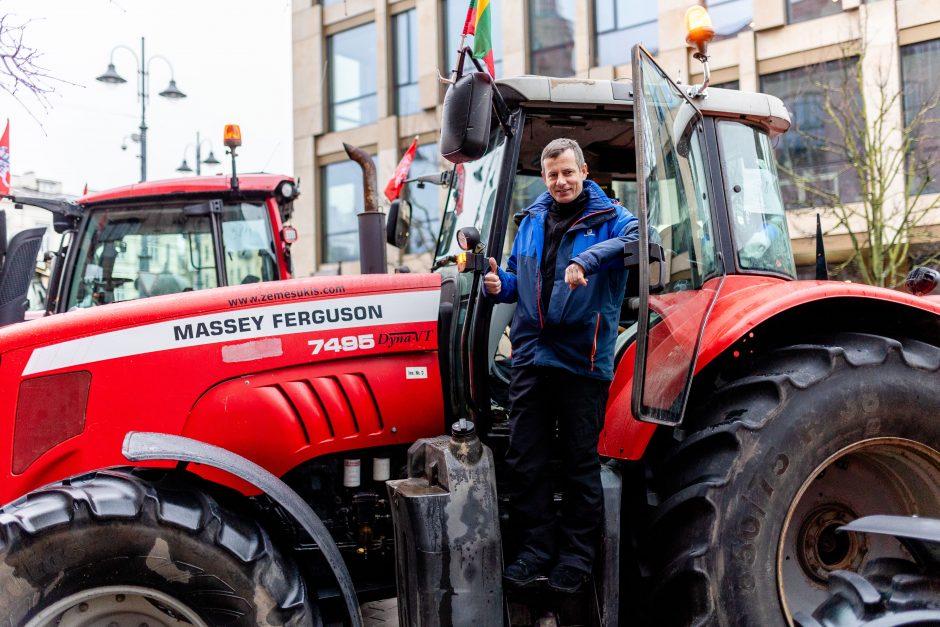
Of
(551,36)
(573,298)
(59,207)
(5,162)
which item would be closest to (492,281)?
(573,298)

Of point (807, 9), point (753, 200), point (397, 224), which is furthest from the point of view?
point (807, 9)

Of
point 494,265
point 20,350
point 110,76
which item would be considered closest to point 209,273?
point 20,350

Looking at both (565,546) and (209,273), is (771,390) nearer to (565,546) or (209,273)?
(565,546)

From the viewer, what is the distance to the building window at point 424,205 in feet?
60.5

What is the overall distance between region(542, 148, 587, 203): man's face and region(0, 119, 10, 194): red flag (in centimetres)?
593

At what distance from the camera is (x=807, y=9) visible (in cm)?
1566

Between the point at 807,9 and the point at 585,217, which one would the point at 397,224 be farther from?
the point at 807,9

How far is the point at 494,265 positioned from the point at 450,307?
1.06 feet

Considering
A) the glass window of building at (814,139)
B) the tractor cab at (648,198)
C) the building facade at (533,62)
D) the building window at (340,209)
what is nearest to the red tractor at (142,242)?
the tractor cab at (648,198)

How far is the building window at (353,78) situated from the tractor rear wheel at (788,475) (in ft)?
63.4

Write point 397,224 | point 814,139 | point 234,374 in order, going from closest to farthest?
point 234,374, point 397,224, point 814,139

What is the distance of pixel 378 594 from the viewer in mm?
3377

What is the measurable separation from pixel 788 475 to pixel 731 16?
15158 millimetres

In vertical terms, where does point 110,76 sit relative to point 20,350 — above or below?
above
